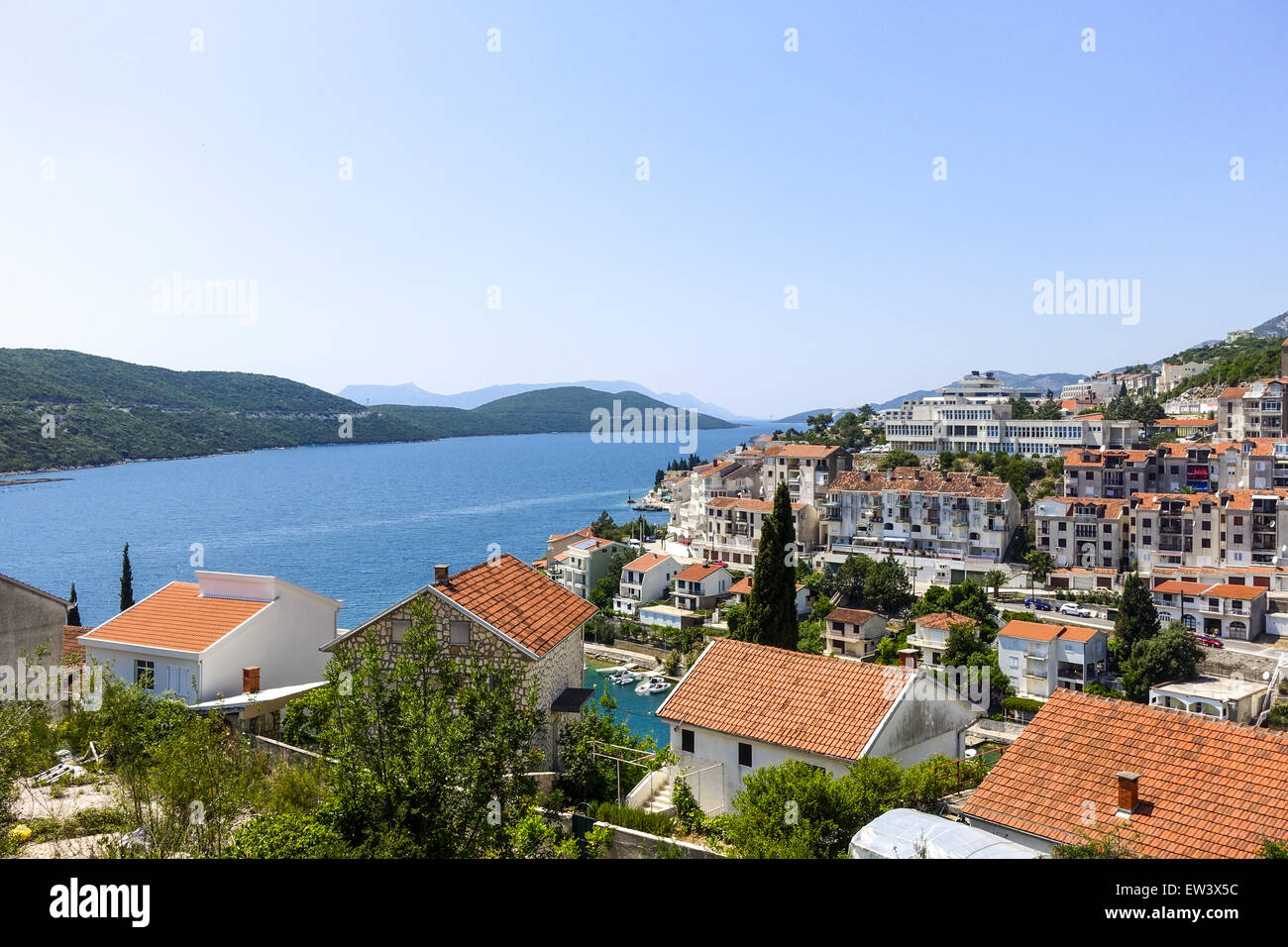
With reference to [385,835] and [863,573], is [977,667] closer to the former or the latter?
[863,573]

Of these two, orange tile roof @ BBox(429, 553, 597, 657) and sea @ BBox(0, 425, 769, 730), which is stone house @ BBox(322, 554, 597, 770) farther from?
sea @ BBox(0, 425, 769, 730)

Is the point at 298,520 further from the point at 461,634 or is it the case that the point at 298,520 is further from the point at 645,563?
the point at 461,634

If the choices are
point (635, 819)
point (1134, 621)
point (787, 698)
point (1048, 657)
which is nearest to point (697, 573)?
point (1048, 657)

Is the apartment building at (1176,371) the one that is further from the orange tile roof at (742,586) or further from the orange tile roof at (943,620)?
the orange tile roof at (943,620)

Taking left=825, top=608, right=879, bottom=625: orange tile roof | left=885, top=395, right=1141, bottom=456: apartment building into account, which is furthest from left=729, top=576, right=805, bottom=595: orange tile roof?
left=885, top=395, right=1141, bottom=456: apartment building

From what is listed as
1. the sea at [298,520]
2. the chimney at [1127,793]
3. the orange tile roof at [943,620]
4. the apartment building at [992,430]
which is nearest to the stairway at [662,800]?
the chimney at [1127,793]
